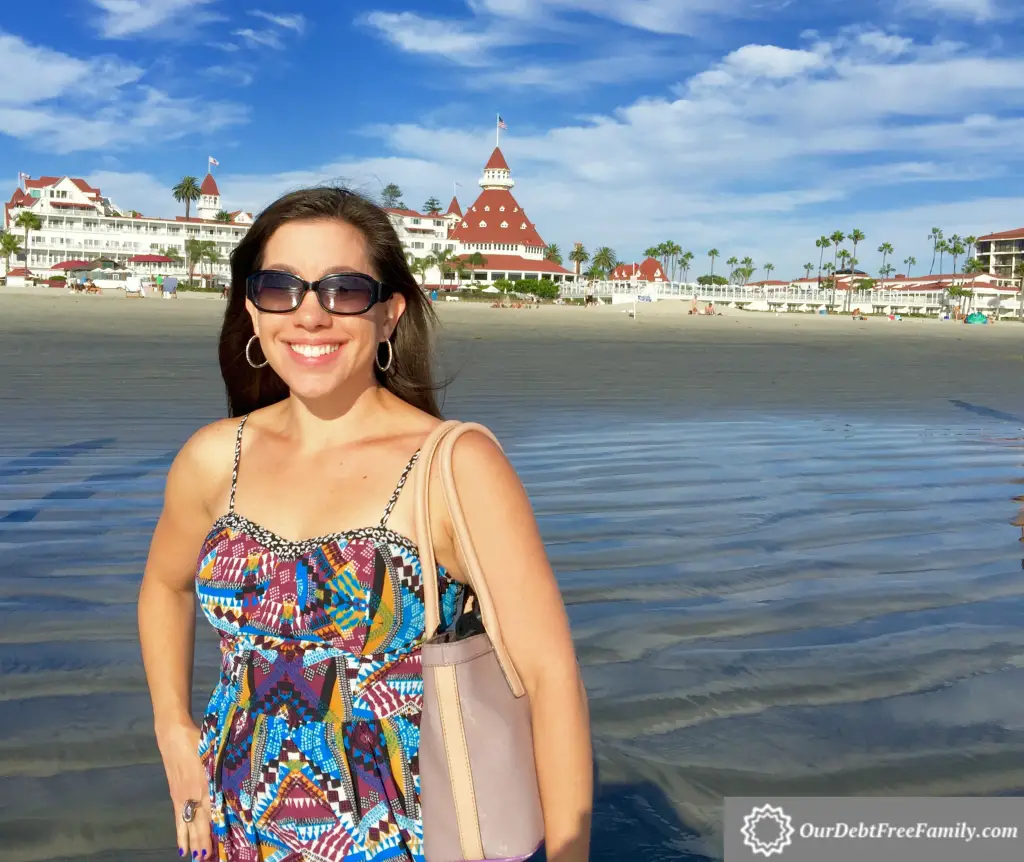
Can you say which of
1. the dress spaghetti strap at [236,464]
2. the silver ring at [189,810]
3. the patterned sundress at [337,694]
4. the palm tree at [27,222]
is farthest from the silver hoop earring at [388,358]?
the palm tree at [27,222]

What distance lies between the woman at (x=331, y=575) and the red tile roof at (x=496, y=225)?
109824 millimetres

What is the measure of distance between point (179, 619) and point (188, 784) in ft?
1.16

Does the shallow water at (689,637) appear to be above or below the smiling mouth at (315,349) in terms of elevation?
below

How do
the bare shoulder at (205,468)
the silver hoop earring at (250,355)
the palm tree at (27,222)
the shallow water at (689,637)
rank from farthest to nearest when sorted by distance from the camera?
the palm tree at (27,222) → the shallow water at (689,637) → the silver hoop earring at (250,355) → the bare shoulder at (205,468)

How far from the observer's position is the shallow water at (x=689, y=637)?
3.00m

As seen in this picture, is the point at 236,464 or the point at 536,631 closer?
the point at 536,631

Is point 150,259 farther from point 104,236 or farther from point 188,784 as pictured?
point 188,784

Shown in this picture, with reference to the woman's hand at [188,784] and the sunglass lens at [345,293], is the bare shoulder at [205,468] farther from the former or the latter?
the woman's hand at [188,784]

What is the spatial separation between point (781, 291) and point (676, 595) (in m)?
99.4

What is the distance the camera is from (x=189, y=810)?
209 cm

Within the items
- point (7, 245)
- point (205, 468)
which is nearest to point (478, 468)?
point (205, 468)

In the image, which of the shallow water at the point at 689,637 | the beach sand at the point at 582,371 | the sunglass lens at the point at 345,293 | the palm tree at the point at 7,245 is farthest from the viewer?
the palm tree at the point at 7,245

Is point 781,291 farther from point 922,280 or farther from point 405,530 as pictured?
point 405,530

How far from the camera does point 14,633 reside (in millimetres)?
4020
